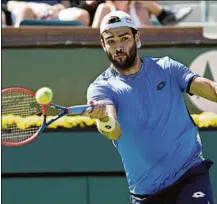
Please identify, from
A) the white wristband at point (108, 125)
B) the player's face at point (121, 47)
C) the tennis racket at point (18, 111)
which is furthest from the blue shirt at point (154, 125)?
the tennis racket at point (18, 111)

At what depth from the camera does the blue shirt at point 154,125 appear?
3.93 meters

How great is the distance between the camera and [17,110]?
507 cm

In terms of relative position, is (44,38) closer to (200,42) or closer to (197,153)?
(200,42)

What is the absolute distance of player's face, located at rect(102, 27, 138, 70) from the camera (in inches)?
154

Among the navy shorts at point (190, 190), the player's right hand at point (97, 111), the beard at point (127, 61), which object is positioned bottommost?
the navy shorts at point (190, 190)

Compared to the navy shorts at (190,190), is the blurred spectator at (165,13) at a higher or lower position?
higher

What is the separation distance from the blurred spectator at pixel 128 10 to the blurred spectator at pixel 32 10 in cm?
45

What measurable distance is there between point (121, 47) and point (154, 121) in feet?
1.47

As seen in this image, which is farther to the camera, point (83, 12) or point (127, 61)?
point (83, 12)

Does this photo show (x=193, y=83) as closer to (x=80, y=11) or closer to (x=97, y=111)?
(x=97, y=111)

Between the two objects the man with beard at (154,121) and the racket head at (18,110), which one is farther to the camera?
the racket head at (18,110)

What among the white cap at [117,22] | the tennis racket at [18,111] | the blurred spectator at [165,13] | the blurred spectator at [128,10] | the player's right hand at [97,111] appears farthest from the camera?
the blurred spectator at [165,13]

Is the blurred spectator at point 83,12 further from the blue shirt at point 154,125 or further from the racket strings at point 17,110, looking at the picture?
the blue shirt at point 154,125

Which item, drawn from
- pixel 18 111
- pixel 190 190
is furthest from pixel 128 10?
pixel 190 190
